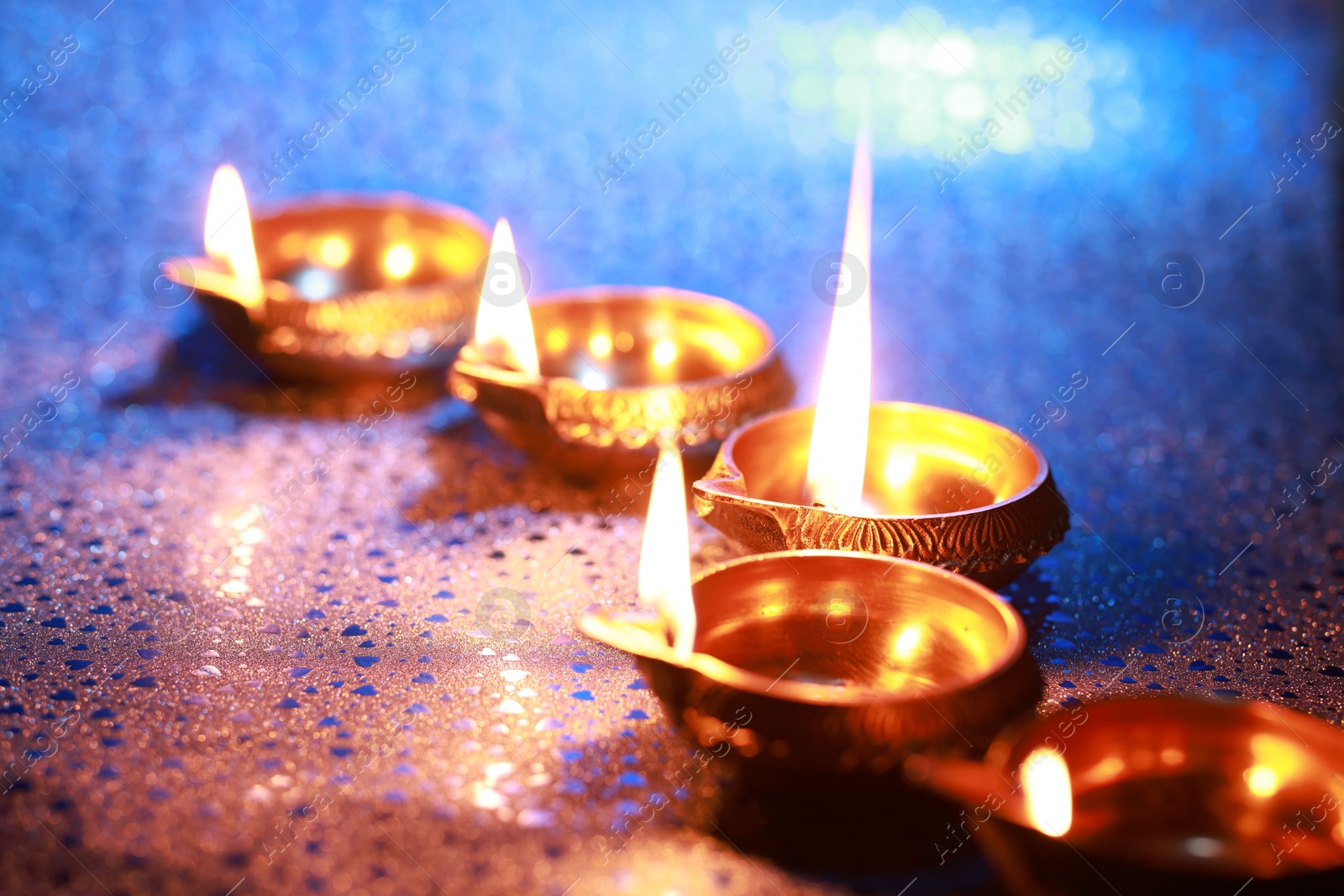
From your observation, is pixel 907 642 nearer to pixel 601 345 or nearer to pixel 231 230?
pixel 601 345

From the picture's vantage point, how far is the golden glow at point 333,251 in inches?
40.4

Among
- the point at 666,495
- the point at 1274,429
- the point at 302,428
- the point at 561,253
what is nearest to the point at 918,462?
the point at 666,495

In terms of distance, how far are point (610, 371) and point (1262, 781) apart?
1.62 ft

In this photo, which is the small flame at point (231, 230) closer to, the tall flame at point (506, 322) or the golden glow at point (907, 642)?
the tall flame at point (506, 322)

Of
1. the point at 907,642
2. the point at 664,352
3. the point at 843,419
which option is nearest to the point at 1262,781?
the point at 907,642

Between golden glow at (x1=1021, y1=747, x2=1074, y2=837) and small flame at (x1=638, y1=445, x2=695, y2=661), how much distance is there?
0.47ft

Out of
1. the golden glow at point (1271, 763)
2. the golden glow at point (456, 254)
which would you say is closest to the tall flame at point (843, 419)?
the golden glow at point (1271, 763)

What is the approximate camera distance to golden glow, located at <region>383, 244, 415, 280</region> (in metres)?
1.02

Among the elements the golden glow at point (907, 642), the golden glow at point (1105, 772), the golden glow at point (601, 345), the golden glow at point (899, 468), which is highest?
the golden glow at point (601, 345)

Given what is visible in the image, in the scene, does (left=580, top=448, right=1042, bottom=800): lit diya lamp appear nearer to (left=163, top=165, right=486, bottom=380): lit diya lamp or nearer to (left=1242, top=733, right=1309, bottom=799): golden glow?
(left=1242, top=733, right=1309, bottom=799): golden glow

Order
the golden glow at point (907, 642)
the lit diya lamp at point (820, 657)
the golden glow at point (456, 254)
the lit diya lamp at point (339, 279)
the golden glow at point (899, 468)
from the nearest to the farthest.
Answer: the lit diya lamp at point (820, 657) → the golden glow at point (907, 642) → the golden glow at point (899, 468) → the lit diya lamp at point (339, 279) → the golden glow at point (456, 254)

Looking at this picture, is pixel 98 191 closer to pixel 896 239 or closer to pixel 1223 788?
pixel 896 239

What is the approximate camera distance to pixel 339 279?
3.35 ft

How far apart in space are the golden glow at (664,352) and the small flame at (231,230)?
29cm
